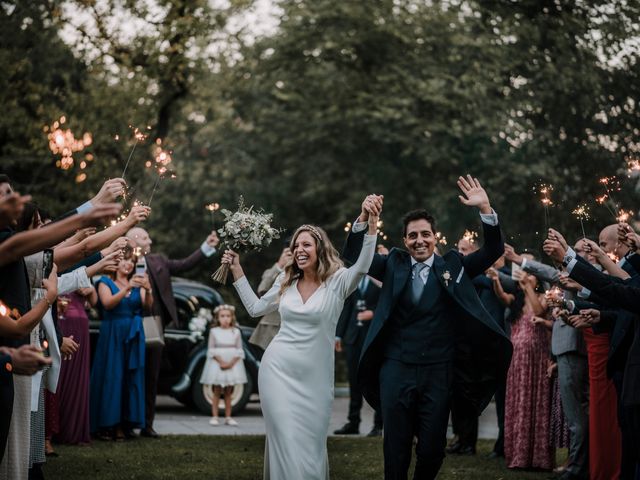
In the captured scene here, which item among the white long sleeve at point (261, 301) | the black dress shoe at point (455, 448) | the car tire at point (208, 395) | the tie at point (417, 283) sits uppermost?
the tie at point (417, 283)

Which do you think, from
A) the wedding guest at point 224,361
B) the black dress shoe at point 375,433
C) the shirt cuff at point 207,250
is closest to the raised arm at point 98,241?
the shirt cuff at point 207,250

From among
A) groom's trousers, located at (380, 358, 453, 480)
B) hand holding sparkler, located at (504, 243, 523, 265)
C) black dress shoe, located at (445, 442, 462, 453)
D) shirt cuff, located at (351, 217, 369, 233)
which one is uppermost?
shirt cuff, located at (351, 217, 369, 233)

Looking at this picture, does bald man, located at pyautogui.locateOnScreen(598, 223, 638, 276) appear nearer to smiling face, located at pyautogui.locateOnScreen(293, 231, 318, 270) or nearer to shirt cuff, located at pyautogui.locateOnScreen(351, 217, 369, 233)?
shirt cuff, located at pyautogui.locateOnScreen(351, 217, 369, 233)

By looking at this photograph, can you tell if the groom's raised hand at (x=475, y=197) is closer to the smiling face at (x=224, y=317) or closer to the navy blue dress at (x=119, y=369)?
the navy blue dress at (x=119, y=369)

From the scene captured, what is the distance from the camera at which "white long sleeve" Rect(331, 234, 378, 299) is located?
6.80 meters

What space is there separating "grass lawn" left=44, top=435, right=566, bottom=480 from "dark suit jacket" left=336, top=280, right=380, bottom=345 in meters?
1.54

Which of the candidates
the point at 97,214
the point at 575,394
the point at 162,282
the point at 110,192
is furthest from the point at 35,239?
the point at 162,282

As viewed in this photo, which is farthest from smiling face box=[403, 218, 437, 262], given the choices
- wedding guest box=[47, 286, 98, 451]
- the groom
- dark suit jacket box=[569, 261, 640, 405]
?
wedding guest box=[47, 286, 98, 451]

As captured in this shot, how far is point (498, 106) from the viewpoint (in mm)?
22266

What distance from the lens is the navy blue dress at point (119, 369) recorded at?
1131cm

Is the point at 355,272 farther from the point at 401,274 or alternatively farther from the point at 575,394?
the point at 575,394

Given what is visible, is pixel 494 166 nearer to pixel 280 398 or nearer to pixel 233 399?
pixel 233 399

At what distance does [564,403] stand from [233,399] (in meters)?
6.45

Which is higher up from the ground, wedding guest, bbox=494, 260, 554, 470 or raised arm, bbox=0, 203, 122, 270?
raised arm, bbox=0, 203, 122, 270
